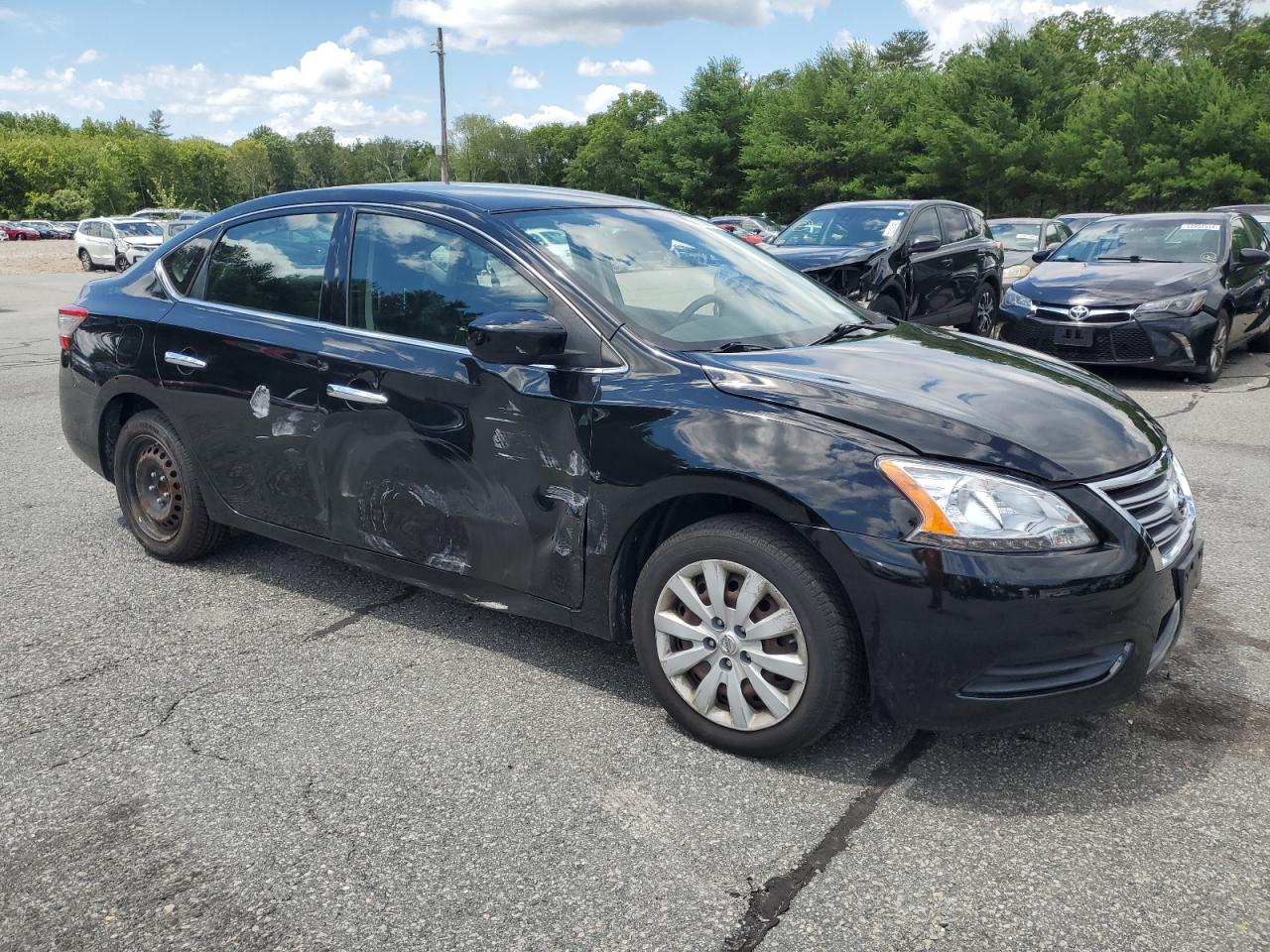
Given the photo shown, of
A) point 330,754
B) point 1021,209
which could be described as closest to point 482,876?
point 330,754

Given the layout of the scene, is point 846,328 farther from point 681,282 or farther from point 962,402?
point 962,402

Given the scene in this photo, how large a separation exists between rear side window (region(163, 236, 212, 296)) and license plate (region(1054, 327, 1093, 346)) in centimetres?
752

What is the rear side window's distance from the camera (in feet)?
14.9

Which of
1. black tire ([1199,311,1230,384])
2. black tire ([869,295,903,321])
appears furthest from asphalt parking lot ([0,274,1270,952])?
black tire ([869,295,903,321])

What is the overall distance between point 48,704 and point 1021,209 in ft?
170

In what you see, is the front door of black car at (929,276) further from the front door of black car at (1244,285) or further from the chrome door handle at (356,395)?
the chrome door handle at (356,395)

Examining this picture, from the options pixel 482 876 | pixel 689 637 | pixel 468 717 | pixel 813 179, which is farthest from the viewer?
Answer: pixel 813 179

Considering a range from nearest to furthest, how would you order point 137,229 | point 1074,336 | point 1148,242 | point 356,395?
point 356,395, point 1074,336, point 1148,242, point 137,229

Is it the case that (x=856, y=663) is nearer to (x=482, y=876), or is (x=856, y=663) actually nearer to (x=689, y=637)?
(x=689, y=637)

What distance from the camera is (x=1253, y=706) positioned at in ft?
11.1

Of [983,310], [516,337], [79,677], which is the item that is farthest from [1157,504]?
[983,310]

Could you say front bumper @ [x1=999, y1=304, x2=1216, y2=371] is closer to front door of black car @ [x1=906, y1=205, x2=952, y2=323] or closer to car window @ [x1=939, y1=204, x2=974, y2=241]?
front door of black car @ [x1=906, y1=205, x2=952, y2=323]

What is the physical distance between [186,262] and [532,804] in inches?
119

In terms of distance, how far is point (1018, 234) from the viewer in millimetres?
18547
